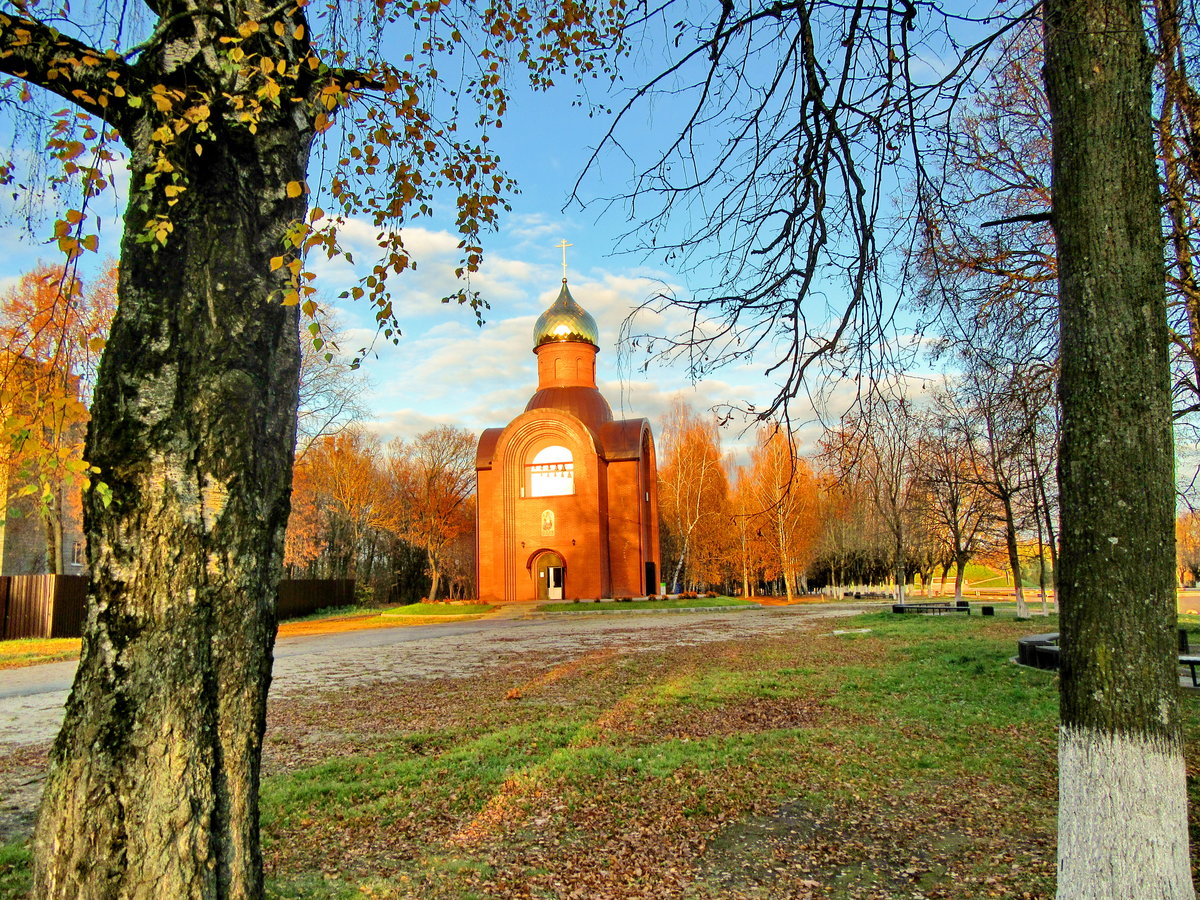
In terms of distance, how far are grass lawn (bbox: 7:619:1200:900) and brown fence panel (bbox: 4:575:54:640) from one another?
14.6 meters

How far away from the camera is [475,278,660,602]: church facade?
121 ft

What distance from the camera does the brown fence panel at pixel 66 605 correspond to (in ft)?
65.8

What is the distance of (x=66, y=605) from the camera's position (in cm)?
2038

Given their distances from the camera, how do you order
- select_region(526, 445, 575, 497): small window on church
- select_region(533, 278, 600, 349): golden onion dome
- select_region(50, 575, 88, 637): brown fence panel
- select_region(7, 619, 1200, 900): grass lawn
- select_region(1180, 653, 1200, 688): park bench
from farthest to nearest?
select_region(533, 278, 600, 349): golden onion dome → select_region(526, 445, 575, 497): small window on church → select_region(50, 575, 88, 637): brown fence panel → select_region(1180, 653, 1200, 688): park bench → select_region(7, 619, 1200, 900): grass lawn

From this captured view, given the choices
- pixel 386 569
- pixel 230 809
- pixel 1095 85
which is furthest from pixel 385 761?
pixel 386 569

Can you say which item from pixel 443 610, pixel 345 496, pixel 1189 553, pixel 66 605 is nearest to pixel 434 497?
pixel 345 496

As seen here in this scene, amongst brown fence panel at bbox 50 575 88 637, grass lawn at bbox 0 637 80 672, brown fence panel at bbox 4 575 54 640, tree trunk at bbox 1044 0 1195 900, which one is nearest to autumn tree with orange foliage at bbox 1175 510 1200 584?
tree trunk at bbox 1044 0 1195 900

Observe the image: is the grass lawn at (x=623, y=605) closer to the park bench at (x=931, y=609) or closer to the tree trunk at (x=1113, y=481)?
the park bench at (x=931, y=609)

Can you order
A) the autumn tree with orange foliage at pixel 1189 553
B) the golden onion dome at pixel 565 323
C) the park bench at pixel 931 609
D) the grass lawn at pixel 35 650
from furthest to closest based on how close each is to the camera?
the golden onion dome at pixel 565 323
the autumn tree with orange foliage at pixel 1189 553
the park bench at pixel 931 609
the grass lawn at pixel 35 650

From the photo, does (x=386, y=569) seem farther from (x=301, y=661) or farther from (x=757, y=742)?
(x=757, y=742)

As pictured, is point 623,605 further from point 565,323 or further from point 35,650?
point 35,650

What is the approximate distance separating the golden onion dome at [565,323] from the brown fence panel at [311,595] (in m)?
16.1

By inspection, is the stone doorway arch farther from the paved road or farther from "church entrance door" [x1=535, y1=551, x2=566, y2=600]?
the paved road

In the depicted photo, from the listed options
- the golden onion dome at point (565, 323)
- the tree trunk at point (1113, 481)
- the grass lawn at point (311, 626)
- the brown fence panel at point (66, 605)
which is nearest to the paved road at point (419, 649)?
the grass lawn at point (311, 626)
